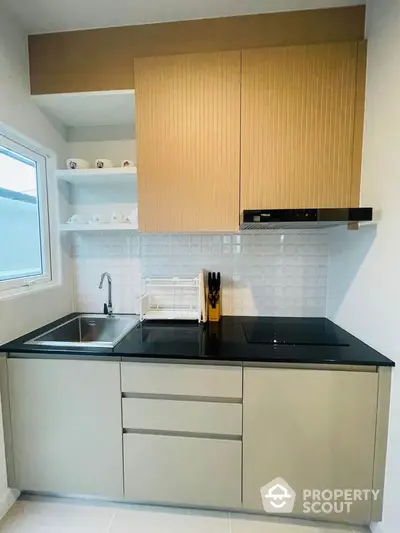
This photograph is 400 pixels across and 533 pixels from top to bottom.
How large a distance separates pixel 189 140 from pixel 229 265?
2.81 ft

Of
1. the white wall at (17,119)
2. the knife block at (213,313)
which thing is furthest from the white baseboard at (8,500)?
the knife block at (213,313)

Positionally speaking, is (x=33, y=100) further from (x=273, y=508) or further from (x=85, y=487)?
(x=273, y=508)

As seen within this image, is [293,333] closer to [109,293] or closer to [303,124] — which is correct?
[303,124]

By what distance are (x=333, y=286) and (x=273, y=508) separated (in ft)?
4.14

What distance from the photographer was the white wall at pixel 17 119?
4.94 feet

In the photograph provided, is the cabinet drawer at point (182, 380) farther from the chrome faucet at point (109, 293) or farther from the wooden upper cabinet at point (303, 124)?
the wooden upper cabinet at point (303, 124)

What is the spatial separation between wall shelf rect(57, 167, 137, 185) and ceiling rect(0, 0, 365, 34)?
775 millimetres

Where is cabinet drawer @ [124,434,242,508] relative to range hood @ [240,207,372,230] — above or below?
below

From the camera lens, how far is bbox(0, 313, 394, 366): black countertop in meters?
1.35

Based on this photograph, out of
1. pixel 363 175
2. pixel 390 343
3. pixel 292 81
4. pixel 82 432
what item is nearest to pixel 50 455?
pixel 82 432

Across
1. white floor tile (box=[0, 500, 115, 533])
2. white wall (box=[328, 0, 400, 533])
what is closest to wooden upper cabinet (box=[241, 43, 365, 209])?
white wall (box=[328, 0, 400, 533])

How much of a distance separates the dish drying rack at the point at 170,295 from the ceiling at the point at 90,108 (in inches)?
43.5

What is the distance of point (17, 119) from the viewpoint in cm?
158

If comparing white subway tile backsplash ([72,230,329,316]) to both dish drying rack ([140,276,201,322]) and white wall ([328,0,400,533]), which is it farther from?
white wall ([328,0,400,533])
